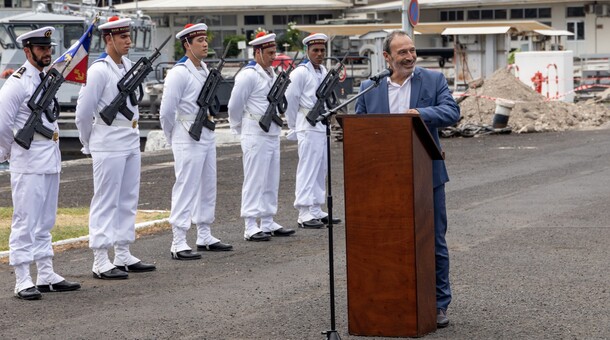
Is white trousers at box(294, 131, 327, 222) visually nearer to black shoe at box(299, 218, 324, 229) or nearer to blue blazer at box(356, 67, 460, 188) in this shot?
black shoe at box(299, 218, 324, 229)

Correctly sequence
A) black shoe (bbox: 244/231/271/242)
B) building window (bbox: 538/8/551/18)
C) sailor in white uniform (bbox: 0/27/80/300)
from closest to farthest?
sailor in white uniform (bbox: 0/27/80/300)
black shoe (bbox: 244/231/271/242)
building window (bbox: 538/8/551/18)

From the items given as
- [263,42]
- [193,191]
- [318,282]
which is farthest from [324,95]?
[318,282]

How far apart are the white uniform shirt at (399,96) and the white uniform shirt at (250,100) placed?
522cm

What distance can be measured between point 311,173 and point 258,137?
1.14 meters

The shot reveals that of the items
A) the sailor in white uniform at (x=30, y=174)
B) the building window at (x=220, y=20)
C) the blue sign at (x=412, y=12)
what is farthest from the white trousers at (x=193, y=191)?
the building window at (x=220, y=20)

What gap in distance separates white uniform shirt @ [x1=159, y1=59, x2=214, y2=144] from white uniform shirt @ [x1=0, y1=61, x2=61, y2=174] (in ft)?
6.96

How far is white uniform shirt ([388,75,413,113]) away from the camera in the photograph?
7980 mm

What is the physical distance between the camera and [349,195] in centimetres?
745

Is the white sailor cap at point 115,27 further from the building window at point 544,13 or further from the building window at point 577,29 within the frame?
the building window at point 544,13

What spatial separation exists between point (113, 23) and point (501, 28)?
104 ft

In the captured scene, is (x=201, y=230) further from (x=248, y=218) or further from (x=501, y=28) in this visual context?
(x=501, y=28)

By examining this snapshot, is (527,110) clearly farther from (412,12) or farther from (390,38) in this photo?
(390,38)

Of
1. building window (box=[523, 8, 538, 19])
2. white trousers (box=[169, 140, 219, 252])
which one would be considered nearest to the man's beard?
white trousers (box=[169, 140, 219, 252])

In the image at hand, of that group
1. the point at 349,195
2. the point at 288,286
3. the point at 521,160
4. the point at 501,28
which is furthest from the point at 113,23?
the point at 501,28
